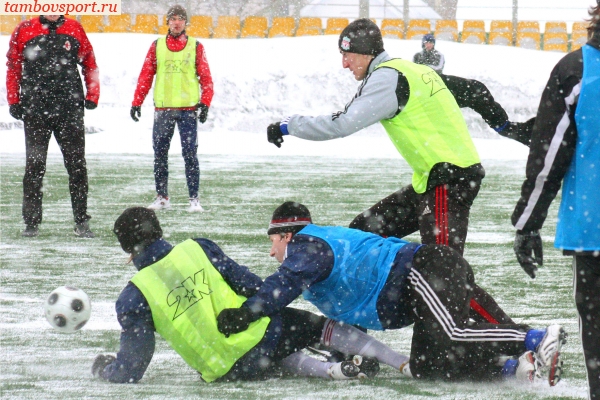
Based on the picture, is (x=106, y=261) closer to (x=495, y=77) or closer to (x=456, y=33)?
(x=495, y=77)

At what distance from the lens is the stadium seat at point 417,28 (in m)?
29.2

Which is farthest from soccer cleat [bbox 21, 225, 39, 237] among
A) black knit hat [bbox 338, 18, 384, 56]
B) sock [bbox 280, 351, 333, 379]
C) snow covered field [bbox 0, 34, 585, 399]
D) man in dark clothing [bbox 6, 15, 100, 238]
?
sock [bbox 280, 351, 333, 379]

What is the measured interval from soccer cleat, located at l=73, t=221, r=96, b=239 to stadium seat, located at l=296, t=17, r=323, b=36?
69.3ft

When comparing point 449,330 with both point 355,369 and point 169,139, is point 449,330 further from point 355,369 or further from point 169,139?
point 169,139

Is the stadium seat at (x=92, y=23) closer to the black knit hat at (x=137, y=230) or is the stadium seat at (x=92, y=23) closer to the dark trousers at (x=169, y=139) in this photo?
the dark trousers at (x=169, y=139)

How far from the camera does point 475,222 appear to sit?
9805mm

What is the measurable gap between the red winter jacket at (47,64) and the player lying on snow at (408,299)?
15.4 ft

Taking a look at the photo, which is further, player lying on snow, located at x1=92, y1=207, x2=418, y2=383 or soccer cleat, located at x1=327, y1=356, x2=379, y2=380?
soccer cleat, located at x1=327, y1=356, x2=379, y2=380

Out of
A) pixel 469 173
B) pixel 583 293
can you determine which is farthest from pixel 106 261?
pixel 583 293

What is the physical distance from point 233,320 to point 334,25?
25.8 metres

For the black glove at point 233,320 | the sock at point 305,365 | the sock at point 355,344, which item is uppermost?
the black glove at point 233,320

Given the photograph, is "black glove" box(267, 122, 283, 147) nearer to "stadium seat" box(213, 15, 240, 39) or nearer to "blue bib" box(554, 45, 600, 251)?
"blue bib" box(554, 45, 600, 251)

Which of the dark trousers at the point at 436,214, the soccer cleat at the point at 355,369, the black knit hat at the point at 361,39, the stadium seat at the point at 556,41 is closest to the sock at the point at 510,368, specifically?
the soccer cleat at the point at 355,369

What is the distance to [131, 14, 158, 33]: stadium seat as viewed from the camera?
94.0 ft
